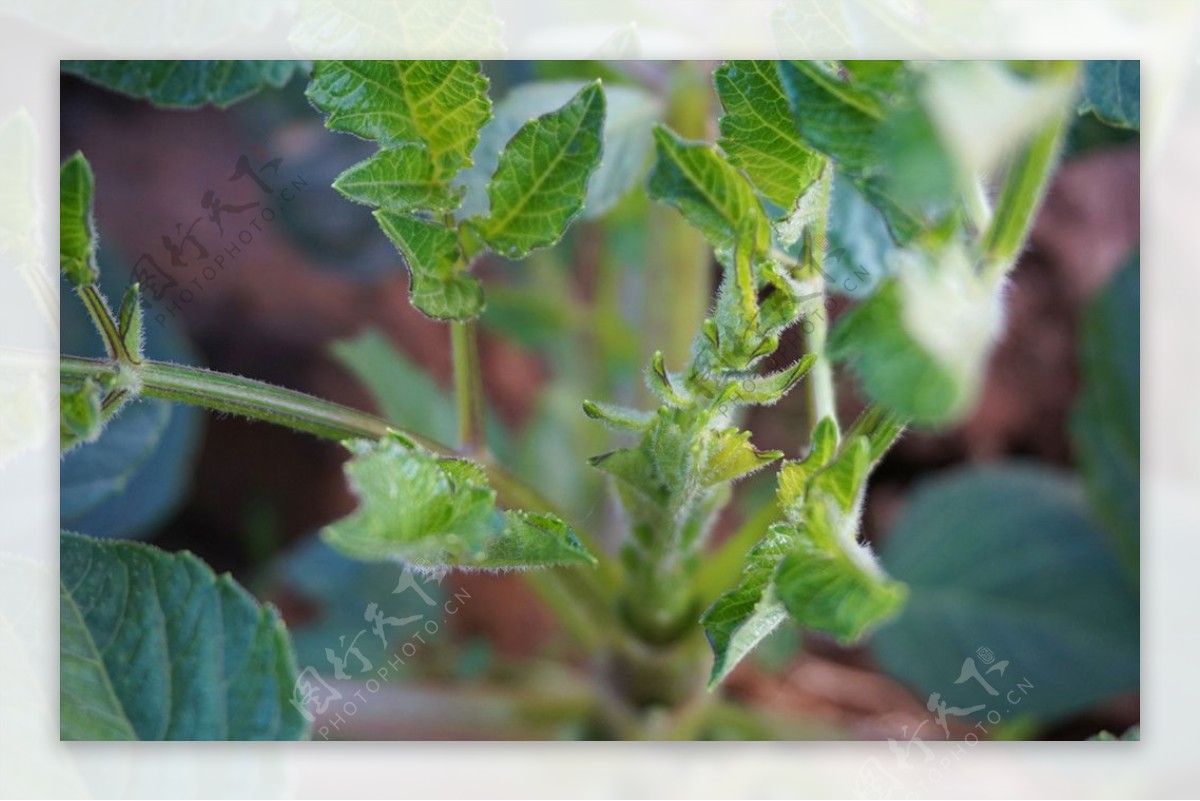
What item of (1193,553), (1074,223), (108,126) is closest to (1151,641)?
(1193,553)

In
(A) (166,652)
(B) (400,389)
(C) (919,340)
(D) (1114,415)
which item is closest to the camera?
(C) (919,340)

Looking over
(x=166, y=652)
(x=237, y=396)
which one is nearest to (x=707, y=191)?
(x=237, y=396)

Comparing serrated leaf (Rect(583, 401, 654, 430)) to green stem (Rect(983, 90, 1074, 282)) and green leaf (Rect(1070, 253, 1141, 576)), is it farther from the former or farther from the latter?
green leaf (Rect(1070, 253, 1141, 576))

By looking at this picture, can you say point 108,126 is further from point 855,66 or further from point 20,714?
point 855,66

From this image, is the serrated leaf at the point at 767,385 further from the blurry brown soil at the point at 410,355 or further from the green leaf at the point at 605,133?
the blurry brown soil at the point at 410,355

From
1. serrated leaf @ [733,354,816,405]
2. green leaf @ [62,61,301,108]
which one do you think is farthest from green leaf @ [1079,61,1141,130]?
green leaf @ [62,61,301,108]

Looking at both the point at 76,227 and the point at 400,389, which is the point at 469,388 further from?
the point at 400,389

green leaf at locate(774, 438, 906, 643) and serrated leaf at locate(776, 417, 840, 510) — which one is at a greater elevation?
serrated leaf at locate(776, 417, 840, 510)

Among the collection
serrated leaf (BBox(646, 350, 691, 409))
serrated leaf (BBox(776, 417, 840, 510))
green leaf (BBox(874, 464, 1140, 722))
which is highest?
serrated leaf (BBox(646, 350, 691, 409))
